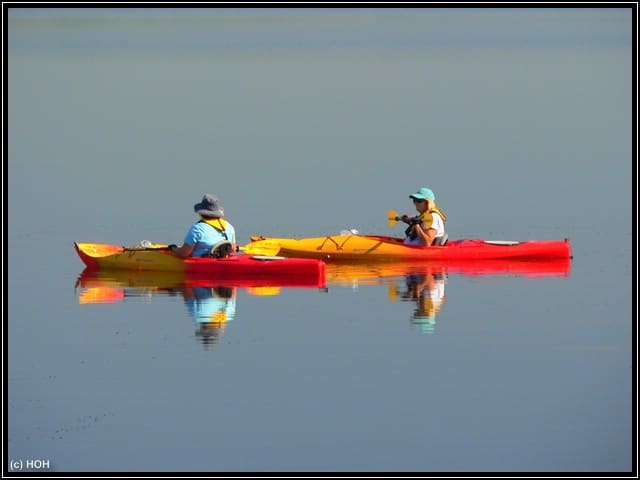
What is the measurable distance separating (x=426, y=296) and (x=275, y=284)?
199 centimetres

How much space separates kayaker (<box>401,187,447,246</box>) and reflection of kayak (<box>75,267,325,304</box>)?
109 inches

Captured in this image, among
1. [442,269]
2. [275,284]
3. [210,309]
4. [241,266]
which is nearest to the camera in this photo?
[210,309]

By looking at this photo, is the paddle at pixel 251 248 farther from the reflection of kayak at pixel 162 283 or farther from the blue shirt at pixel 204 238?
the blue shirt at pixel 204 238

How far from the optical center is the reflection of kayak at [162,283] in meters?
21.2

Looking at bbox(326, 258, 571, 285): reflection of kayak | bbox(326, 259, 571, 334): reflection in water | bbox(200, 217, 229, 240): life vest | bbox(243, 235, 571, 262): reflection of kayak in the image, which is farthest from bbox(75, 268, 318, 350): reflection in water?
bbox(243, 235, 571, 262): reflection of kayak

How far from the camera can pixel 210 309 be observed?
20.0 meters

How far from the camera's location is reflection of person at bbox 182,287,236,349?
60.3 feet

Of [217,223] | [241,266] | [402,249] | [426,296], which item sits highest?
[217,223]

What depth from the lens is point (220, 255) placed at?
22.2 meters

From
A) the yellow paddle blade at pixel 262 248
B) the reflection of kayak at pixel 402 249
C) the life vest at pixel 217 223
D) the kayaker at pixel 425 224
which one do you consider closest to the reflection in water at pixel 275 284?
the reflection of kayak at pixel 402 249

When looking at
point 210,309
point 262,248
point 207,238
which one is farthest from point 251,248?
point 210,309

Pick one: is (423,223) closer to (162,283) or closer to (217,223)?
(217,223)

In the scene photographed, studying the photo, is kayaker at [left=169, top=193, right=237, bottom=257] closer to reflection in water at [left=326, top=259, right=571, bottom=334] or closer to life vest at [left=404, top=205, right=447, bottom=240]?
reflection in water at [left=326, top=259, right=571, bottom=334]
